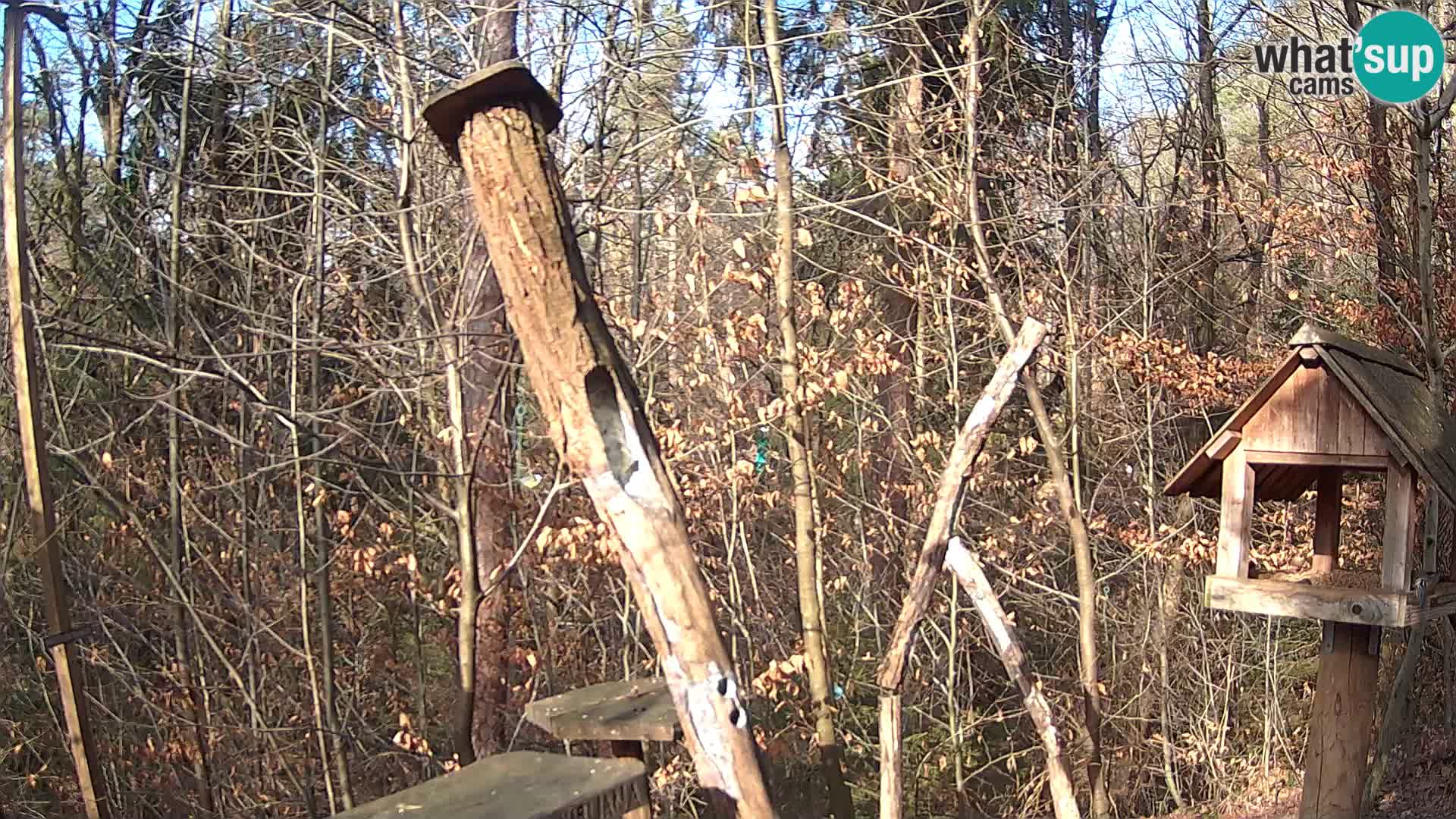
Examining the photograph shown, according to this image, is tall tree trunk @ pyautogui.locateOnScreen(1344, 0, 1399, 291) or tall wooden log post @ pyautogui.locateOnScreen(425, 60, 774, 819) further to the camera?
tall tree trunk @ pyautogui.locateOnScreen(1344, 0, 1399, 291)

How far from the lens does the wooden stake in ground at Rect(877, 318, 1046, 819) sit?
444 cm

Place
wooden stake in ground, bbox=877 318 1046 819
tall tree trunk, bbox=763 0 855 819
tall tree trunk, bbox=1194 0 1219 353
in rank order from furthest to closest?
tall tree trunk, bbox=1194 0 1219 353 < tall tree trunk, bbox=763 0 855 819 < wooden stake in ground, bbox=877 318 1046 819

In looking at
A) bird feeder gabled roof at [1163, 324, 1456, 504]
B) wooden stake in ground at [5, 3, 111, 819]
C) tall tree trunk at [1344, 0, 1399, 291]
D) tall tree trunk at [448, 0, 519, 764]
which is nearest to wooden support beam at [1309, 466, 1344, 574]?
bird feeder gabled roof at [1163, 324, 1456, 504]

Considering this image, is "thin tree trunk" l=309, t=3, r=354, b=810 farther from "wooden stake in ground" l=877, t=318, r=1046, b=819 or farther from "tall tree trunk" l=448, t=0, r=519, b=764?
"wooden stake in ground" l=877, t=318, r=1046, b=819

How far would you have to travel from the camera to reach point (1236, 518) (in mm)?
4227

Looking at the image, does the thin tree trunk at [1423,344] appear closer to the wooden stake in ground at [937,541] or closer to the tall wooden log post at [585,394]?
the wooden stake in ground at [937,541]

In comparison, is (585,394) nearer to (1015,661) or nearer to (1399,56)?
(1015,661)

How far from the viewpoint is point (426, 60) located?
4953 millimetres

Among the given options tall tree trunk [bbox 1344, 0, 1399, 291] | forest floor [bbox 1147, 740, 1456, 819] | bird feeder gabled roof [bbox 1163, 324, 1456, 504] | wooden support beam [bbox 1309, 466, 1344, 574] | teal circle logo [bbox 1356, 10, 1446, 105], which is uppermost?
teal circle logo [bbox 1356, 10, 1446, 105]

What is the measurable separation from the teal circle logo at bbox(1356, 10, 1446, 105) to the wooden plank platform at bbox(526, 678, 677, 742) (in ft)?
21.1

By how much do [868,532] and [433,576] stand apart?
3385 mm

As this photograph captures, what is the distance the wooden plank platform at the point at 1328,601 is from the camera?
149 inches

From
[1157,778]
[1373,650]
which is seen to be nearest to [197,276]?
[1373,650]

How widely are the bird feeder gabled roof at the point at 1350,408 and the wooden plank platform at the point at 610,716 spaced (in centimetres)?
234
